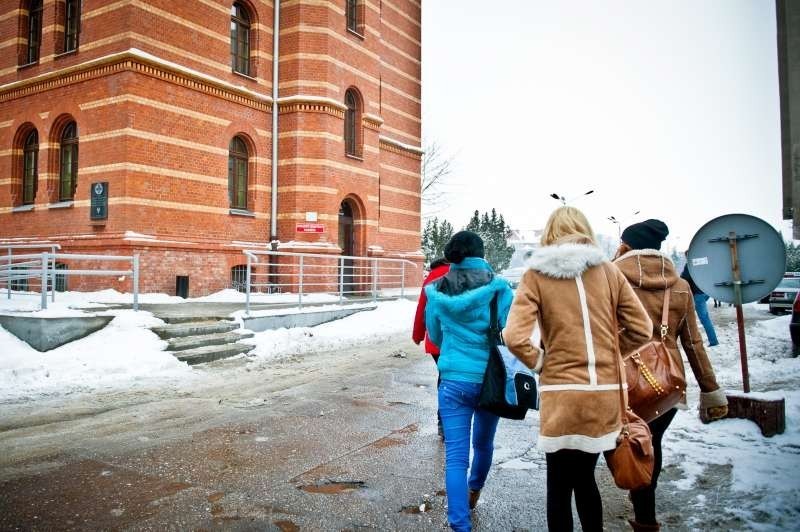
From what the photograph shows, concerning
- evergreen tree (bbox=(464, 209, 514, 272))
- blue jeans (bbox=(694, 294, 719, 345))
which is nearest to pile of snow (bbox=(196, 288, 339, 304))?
blue jeans (bbox=(694, 294, 719, 345))

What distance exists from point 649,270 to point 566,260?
92 cm

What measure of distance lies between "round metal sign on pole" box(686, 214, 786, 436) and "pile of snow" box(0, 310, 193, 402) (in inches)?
271

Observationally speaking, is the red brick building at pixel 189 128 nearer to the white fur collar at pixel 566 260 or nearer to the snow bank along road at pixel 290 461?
the snow bank along road at pixel 290 461

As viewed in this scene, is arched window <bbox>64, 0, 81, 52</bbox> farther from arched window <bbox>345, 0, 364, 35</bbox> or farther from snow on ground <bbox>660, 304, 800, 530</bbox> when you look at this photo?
snow on ground <bbox>660, 304, 800, 530</bbox>

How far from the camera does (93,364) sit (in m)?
8.12

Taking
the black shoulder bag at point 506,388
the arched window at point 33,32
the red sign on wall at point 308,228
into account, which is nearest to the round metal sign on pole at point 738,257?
the black shoulder bag at point 506,388

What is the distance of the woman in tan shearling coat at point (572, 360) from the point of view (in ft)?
8.68

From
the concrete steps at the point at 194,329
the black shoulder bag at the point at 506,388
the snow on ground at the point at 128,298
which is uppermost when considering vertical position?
the snow on ground at the point at 128,298

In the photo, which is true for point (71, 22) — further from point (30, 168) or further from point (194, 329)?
point (194, 329)

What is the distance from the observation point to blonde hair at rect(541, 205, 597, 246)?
2.86m

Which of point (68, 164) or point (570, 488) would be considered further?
point (68, 164)

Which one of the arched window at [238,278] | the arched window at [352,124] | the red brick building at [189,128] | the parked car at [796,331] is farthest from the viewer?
the arched window at [352,124]

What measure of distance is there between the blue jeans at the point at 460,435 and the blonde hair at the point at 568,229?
3.44 ft

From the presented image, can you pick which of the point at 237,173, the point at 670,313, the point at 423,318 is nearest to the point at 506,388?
the point at 670,313
